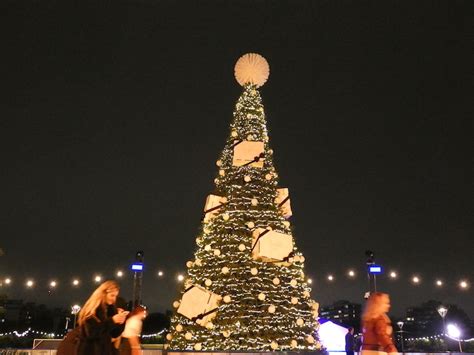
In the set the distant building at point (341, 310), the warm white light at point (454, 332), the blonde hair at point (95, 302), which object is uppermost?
the distant building at point (341, 310)

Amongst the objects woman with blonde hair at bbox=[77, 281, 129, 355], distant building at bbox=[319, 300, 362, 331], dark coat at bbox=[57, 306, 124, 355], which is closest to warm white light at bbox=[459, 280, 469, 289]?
woman with blonde hair at bbox=[77, 281, 129, 355]

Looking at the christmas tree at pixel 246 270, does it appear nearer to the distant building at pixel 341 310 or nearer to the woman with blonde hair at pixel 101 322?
the woman with blonde hair at pixel 101 322

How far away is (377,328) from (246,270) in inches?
319

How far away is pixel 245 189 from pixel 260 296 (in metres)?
3.55

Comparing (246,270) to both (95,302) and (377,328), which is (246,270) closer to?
(377,328)

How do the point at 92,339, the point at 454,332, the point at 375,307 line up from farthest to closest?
the point at 454,332 < the point at 375,307 < the point at 92,339

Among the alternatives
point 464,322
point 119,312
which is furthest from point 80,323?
point 464,322

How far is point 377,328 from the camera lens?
240 inches

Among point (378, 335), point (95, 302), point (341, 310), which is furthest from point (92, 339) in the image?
point (341, 310)

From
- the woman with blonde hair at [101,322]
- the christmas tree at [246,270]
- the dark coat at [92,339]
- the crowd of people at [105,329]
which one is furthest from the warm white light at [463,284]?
the dark coat at [92,339]

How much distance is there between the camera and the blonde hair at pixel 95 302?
166 inches

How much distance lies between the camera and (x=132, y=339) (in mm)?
5285

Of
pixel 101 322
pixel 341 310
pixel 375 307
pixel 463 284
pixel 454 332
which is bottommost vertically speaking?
pixel 101 322

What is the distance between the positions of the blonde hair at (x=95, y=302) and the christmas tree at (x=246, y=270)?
9.31 m
